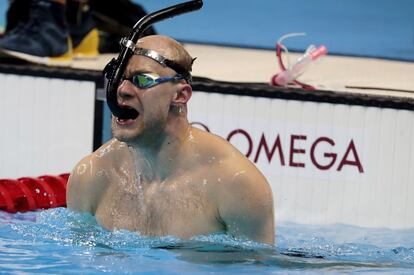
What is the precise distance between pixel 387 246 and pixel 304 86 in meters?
0.95

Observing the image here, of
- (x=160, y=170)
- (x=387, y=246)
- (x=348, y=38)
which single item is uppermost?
(x=348, y=38)

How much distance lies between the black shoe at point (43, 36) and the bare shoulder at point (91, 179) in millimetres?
2157

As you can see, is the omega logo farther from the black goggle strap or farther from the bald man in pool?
the black goggle strap

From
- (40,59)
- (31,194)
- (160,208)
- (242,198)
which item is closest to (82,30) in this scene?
(40,59)

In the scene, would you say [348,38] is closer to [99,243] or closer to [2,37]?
[2,37]

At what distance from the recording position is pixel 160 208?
9.98 feet

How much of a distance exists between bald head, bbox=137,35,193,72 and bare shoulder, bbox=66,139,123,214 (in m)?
0.34

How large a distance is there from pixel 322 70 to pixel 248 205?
2.77 m

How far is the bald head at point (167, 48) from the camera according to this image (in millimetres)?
2918

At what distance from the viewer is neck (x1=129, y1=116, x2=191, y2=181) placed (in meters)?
2.95

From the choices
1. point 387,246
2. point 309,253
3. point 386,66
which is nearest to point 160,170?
point 309,253

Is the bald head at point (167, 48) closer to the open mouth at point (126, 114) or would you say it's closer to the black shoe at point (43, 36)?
the open mouth at point (126, 114)

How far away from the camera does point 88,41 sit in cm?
584

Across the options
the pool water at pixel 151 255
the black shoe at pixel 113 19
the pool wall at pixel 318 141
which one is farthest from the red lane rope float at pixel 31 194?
the black shoe at pixel 113 19
